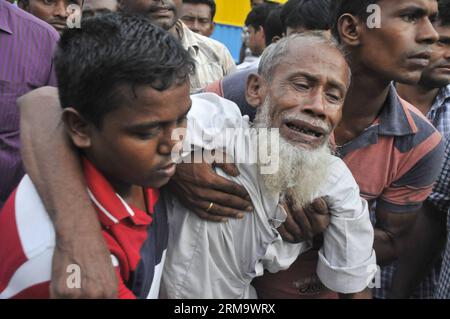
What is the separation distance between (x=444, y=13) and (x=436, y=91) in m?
0.48

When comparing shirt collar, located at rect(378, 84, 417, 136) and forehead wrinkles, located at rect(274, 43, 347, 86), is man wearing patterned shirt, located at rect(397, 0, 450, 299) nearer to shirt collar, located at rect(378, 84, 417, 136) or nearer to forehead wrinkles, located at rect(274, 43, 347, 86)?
shirt collar, located at rect(378, 84, 417, 136)

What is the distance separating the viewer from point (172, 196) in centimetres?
191

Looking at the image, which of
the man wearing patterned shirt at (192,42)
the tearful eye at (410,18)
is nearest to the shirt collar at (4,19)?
the man wearing patterned shirt at (192,42)

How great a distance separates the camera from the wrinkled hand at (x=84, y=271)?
Answer: 1.30 m

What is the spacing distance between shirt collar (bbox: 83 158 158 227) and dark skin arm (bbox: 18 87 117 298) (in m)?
0.04

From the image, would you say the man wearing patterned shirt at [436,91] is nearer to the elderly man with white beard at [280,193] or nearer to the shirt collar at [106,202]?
the elderly man with white beard at [280,193]

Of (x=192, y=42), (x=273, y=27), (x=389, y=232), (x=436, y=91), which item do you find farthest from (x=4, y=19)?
(x=273, y=27)

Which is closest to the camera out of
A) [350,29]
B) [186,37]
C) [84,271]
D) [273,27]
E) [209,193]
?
[84,271]

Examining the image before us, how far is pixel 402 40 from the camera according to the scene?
2.32 meters

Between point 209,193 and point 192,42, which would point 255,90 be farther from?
point 192,42

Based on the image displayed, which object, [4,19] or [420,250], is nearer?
[4,19]

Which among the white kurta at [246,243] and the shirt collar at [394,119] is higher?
the shirt collar at [394,119]

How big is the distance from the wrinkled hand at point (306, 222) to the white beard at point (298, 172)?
42 millimetres

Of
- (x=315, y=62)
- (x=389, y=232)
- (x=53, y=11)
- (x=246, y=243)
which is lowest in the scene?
(x=389, y=232)
